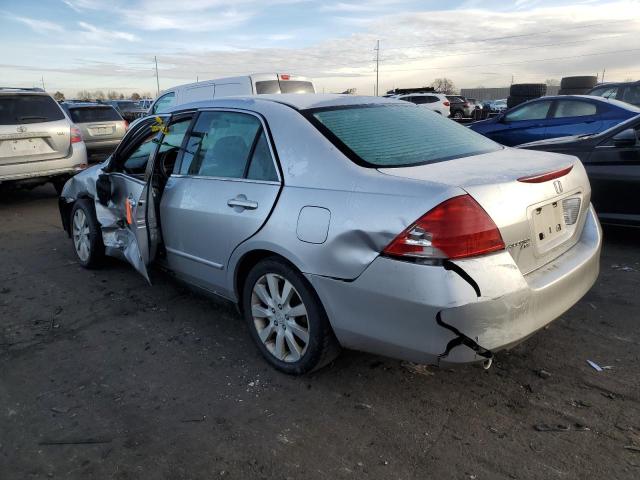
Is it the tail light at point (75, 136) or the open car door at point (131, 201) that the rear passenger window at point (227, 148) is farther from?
the tail light at point (75, 136)

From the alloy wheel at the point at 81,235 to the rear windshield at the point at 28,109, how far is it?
11.9 ft

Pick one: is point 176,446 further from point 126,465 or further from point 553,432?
point 553,432

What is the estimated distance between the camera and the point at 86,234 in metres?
4.98

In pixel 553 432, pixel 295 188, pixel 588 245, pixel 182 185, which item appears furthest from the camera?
pixel 182 185

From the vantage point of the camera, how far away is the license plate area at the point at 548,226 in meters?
2.59

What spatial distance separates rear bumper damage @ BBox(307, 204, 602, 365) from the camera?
7.44 feet

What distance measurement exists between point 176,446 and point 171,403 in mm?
387

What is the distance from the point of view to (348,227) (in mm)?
2488

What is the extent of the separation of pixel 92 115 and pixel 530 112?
9315 mm

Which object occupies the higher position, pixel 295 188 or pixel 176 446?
→ pixel 295 188

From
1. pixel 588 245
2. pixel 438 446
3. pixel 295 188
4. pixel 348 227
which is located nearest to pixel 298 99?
pixel 295 188

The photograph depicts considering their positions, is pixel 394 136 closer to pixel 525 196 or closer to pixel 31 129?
pixel 525 196

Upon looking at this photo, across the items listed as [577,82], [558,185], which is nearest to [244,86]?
[558,185]

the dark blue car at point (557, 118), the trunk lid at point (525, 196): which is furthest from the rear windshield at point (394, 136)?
the dark blue car at point (557, 118)
